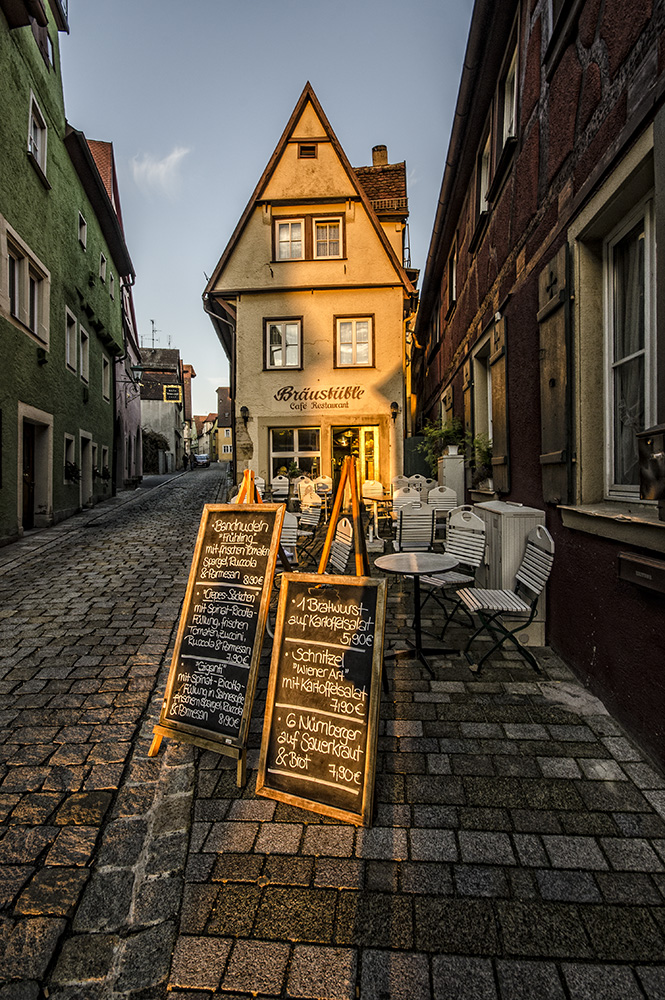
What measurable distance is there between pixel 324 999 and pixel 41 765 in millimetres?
1906

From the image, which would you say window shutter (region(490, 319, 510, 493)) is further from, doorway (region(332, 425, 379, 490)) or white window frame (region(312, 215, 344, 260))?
white window frame (region(312, 215, 344, 260))

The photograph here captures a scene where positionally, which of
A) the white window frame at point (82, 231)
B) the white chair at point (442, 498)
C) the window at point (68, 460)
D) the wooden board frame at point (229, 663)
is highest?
the white window frame at point (82, 231)

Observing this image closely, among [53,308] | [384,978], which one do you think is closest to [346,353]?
[53,308]

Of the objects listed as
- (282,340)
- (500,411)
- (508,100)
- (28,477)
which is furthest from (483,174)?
(28,477)

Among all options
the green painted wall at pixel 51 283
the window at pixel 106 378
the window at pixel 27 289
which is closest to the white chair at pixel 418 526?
the green painted wall at pixel 51 283

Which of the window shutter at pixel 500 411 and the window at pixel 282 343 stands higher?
the window at pixel 282 343

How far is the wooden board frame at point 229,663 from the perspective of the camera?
2582mm

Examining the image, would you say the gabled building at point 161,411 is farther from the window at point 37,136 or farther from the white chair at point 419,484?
the white chair at point 419,484

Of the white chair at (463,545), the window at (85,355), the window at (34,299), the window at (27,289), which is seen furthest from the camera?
the window at (85,355)

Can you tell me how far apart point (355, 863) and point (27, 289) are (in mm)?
11605

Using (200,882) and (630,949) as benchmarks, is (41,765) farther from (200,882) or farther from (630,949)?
(630,949)

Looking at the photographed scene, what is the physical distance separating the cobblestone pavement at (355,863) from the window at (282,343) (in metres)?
12.9

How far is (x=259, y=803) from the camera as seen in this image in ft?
7.92

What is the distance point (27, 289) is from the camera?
33.6 feet
